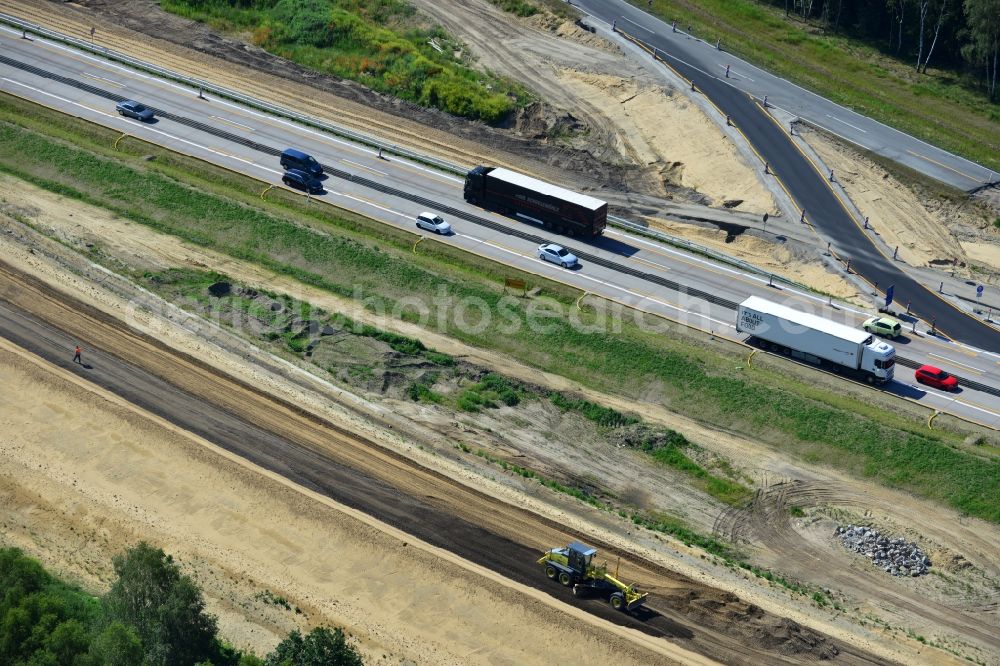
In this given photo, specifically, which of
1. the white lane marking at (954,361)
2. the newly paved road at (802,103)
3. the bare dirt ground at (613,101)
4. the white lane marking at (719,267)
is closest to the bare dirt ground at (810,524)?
the white lane marking at (954,361)

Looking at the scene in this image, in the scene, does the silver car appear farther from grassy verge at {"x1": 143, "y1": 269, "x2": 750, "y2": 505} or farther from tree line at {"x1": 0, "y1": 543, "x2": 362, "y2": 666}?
tree line at {"x1": 0, "y1": 543, "x2": 362, "y2": 666}

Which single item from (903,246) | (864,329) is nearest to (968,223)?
(903,246)

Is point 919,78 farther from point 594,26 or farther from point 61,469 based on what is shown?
point 61,469

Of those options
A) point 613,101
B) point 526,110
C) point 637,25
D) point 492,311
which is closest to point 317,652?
point 492,311

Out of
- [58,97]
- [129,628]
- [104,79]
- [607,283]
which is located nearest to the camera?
[129,628]

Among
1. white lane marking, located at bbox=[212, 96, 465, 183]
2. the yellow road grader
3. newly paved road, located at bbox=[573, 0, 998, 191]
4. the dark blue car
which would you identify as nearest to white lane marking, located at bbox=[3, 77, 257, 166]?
the dark blue car

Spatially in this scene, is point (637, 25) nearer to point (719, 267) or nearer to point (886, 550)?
point (719, 267)
